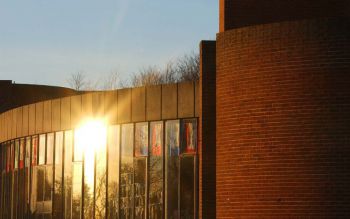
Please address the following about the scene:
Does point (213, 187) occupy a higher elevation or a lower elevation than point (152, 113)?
lower

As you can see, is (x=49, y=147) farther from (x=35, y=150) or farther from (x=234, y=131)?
(x=234, y=131)

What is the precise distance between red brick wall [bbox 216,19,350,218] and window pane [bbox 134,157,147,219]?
519cm

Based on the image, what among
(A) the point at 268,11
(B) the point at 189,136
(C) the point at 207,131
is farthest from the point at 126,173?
(A) the point at 268,11

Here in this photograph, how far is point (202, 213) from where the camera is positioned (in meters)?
22.5

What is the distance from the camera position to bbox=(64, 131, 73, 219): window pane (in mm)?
29711

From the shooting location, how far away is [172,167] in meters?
25.5

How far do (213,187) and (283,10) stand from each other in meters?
4.82

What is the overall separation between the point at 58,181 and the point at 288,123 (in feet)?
40.7

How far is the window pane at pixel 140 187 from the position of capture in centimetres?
2633

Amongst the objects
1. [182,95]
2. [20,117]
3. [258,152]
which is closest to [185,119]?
[182,95]

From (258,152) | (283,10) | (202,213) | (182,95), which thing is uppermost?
(283,10)

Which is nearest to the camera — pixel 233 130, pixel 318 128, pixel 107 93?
pixel 318 128

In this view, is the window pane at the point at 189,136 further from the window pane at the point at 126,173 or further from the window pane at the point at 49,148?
the window pane at the point at 49,148

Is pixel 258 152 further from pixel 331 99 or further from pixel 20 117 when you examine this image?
pixel 20 117
